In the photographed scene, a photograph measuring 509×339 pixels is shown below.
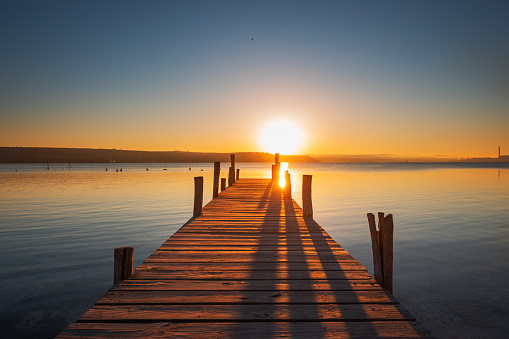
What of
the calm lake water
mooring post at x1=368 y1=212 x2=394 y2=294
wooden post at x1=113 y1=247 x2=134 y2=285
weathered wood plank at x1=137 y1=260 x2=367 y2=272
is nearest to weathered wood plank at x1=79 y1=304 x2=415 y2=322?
mooring post at x1=368 y1=212 x2=394 y2=294

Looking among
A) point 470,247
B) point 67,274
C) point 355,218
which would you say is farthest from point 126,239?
point 470,247

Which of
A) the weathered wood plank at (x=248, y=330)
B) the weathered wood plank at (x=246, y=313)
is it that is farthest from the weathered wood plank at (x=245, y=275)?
the weathered wood plank at (x=248, y=330)

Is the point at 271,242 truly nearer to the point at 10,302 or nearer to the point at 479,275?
the point at 10,302

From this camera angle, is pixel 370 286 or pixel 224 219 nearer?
pixel 370 286

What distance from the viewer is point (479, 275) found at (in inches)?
323

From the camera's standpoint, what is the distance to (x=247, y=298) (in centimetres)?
350

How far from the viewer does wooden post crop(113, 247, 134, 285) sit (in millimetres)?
4004

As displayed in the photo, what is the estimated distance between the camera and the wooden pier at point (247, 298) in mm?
2854

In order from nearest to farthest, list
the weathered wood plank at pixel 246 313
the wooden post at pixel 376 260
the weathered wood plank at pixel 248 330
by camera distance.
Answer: the weathered wood plank at pixel 248 330
the weathered wood plank at pixel 246 313
the wooden post at pixel 376 260

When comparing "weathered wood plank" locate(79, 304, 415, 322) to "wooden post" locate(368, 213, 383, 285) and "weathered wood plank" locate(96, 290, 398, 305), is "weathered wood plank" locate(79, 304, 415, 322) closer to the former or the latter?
"weathered wood plank" locate(96, 290, 398, 305)

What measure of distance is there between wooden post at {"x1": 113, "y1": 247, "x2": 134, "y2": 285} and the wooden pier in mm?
105

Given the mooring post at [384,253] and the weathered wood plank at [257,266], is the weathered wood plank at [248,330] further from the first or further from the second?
the weathered wood plank at [257,266]

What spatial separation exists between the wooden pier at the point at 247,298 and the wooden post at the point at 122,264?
105 millimetres

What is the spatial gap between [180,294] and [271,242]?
282cm
